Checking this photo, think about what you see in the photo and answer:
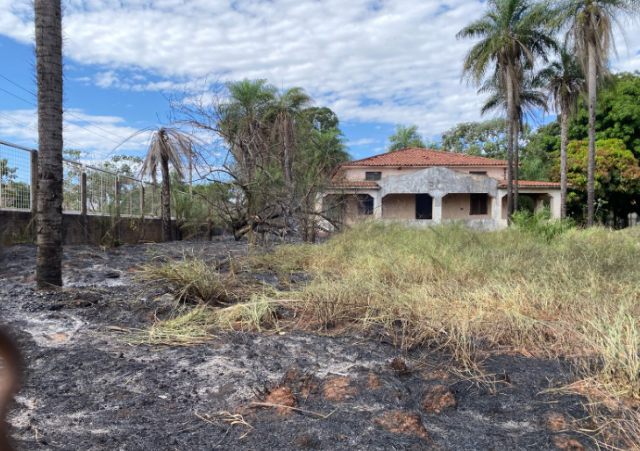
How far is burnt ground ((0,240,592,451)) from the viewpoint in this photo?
6.73ft

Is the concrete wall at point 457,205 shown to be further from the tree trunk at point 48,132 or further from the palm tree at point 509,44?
the tree trunk at point 48,132

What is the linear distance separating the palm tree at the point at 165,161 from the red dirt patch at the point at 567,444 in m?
11.1

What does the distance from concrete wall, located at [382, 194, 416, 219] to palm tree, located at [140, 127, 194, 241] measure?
1364 centimetres

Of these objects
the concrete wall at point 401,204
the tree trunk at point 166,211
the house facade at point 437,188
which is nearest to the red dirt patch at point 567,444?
the tree trunk at point 166,211

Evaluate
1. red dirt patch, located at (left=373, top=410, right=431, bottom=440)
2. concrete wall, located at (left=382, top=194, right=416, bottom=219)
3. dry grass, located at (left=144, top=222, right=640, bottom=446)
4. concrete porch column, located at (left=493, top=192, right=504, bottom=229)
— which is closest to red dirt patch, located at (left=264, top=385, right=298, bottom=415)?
red dirt patch, located at (left=373, top=410, right=431, bottom=440)

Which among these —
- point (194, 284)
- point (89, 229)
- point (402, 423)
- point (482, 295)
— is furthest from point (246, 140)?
point (402, 423)

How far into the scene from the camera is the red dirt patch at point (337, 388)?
2498 mm

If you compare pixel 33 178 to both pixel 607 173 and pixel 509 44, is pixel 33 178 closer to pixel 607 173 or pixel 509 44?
pixel 509 44

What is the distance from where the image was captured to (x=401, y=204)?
24953 millimetres

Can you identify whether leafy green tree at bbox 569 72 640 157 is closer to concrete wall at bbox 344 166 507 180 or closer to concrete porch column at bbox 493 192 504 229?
concrete wall at bbox 344 166 507 180

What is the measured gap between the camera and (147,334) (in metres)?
3.51

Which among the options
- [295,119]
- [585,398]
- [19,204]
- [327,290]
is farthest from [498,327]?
[295,119]

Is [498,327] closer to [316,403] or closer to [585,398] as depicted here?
[585,398]

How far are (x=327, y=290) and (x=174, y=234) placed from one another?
1186 centimetres
